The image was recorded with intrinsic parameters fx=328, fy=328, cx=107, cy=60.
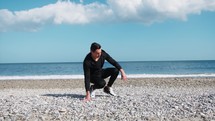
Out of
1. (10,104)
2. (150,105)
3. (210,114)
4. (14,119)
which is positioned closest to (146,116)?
(150,105)

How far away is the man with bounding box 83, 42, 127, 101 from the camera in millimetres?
8914

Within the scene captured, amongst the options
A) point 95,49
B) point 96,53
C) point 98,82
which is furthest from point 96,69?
point 95,49

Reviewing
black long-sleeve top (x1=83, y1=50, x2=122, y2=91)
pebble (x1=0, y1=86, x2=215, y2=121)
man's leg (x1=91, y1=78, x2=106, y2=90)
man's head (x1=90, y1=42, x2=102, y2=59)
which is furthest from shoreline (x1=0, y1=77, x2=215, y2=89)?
pebble (x1=0, y1=86, x2=215, y2=121)

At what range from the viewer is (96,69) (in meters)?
9.37

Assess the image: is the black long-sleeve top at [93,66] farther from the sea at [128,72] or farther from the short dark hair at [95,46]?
the sea at [128,72]

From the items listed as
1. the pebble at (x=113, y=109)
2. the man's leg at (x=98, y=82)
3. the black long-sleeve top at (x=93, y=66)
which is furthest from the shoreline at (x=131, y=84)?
the pebble at (x=113, y=109)

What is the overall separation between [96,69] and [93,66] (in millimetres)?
173

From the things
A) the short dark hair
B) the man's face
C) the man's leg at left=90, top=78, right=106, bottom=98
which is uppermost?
the short dark hair

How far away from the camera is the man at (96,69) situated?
891 cm

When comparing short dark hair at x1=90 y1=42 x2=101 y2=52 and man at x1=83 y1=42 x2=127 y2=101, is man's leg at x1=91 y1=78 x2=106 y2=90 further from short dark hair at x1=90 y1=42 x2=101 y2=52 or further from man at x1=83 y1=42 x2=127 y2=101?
short dark hair at x1=90 y1=42 x2=101 y2=52

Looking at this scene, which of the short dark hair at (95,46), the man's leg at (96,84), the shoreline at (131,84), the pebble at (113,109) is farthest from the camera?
the shoreline at (131,84)

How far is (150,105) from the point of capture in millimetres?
8062

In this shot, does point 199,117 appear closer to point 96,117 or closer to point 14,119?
point 96,117

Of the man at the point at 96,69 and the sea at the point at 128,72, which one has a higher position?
the man at the point at 96,69
